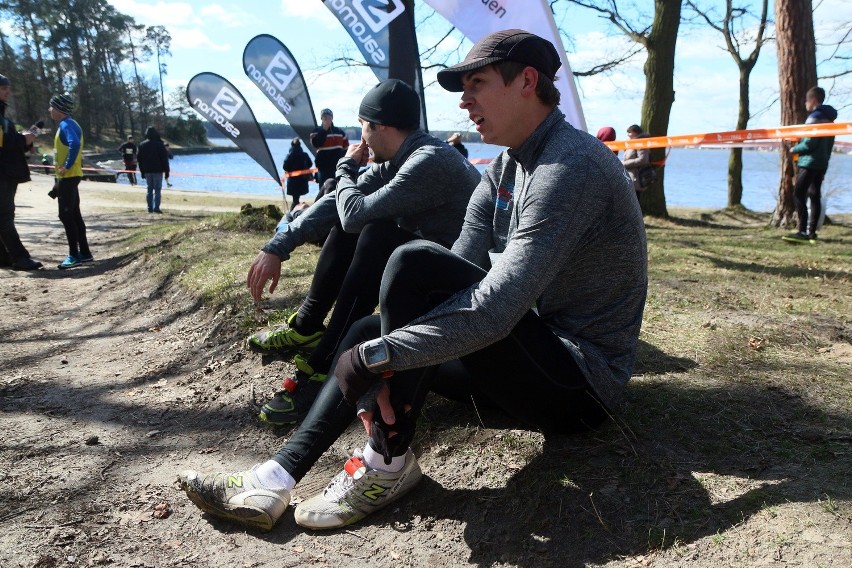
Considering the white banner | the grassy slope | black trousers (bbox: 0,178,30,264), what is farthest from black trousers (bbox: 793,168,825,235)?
black trousers (bbox: 0,178,30,264)

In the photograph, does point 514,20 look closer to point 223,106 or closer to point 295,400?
point 295,400

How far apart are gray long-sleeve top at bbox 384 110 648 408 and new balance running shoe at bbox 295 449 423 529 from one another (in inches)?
24.7

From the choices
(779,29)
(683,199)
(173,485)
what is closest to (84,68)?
(683,199)

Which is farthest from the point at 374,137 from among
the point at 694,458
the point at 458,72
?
the point at 694,458

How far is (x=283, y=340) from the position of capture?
11.6 ft

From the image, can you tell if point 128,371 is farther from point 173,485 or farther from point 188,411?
point 173,485

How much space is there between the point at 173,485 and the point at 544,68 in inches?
83.5

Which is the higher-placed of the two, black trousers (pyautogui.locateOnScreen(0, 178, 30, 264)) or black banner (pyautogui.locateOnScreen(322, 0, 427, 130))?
black banner (pyautogui.locateOnScreen(322, 0, 427, 130))

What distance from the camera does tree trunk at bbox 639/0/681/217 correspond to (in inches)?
479

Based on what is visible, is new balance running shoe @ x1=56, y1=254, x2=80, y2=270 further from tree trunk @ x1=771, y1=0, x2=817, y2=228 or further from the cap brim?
tree trunk @ x1=771, y1=0, x2=817, y2=228

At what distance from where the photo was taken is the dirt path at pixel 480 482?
1.95 metres

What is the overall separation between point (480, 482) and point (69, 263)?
6.54 m

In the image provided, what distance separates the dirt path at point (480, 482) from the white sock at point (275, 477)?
0.59ft

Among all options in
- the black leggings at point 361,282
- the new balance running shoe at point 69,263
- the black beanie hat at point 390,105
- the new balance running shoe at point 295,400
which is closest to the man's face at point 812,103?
the black beanie hat at point 390,105
